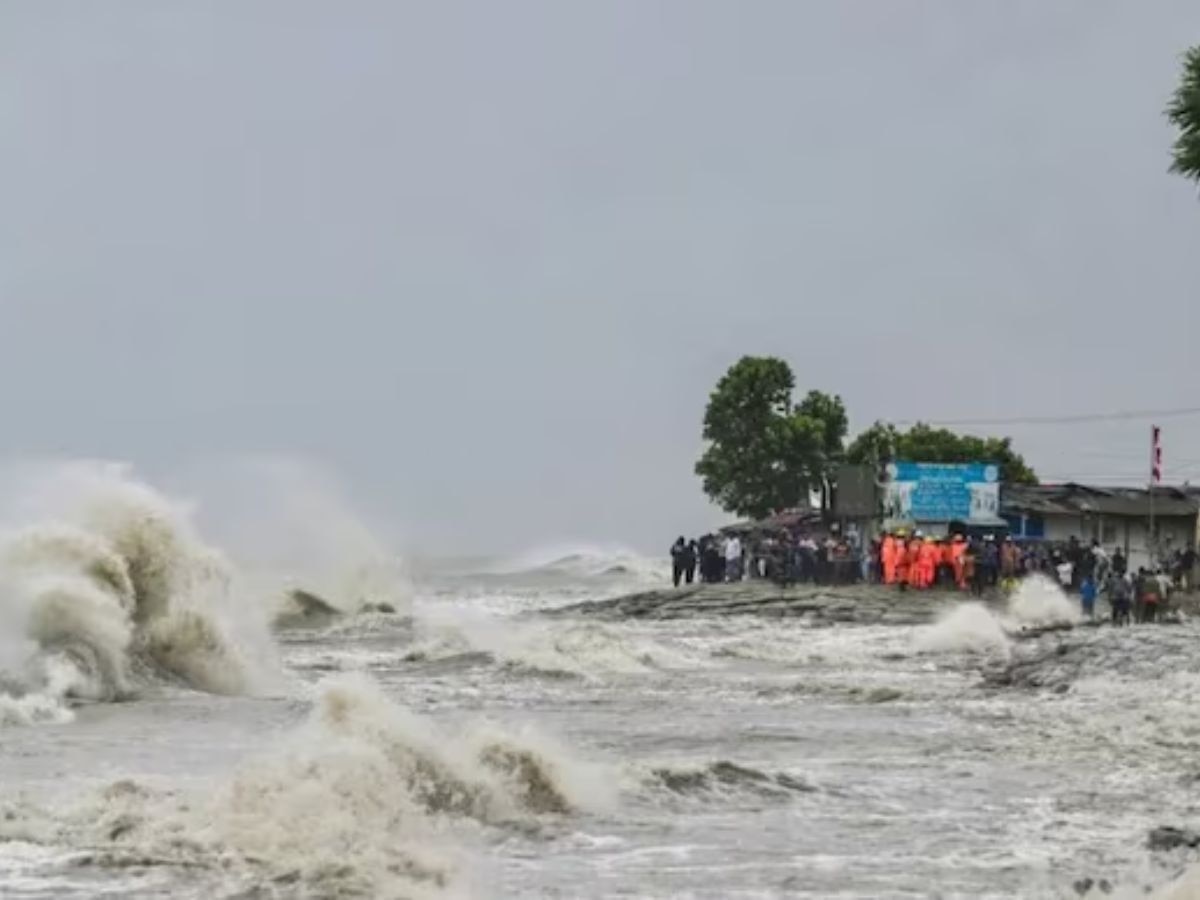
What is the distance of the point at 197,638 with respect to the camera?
24.5m

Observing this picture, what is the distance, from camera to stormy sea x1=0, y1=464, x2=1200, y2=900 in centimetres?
1009

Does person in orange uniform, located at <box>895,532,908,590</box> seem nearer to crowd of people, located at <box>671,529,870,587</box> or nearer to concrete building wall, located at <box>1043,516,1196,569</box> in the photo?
crowd of people, located at <box>671,529,870,587</box>

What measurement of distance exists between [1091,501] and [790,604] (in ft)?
59.1

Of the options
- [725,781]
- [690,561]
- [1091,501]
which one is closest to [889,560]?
[690,561]

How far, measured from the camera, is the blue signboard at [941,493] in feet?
169

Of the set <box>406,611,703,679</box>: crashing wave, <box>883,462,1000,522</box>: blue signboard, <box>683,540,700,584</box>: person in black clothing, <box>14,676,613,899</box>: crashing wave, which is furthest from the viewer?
<box>883,462,1000,522</box>: blue signboard

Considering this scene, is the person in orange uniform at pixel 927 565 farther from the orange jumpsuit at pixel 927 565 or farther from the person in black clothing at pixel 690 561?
the person in black clothing at pixel 690 561

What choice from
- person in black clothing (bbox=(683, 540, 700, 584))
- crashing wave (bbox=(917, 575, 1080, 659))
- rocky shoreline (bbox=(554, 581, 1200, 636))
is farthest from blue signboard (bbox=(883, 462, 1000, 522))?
crashing wave (bbox=(917, 575, 1080, 659))

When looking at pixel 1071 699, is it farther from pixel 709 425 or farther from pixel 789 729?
pixel 709 425

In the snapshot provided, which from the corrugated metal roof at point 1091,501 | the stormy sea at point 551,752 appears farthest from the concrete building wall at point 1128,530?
the stormy sea at point 551,752

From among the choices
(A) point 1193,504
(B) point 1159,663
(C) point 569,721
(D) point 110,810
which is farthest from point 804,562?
(D) point 110,810

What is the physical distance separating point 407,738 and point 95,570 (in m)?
13.4

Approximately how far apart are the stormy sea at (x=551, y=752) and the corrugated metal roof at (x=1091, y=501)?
20784 millimetres

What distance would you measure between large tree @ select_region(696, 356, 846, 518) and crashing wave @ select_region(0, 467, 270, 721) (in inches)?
1730
